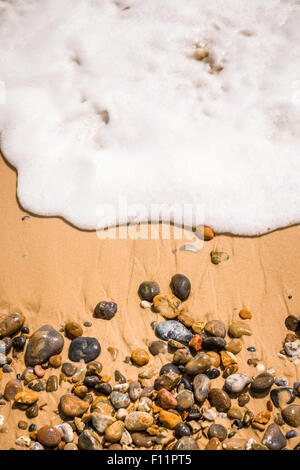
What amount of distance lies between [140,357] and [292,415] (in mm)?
1091

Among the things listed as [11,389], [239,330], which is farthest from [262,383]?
[11,389]

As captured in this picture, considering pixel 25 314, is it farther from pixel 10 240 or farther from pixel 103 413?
pixel 103 413

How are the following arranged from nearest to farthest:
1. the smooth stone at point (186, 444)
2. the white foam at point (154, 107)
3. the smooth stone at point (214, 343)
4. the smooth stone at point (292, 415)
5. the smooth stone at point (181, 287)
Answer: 1. the smooth stone at point (186, 444)
2. the smooth stone at point (292, 415)
3. the smooth stone at point (214, 343)
4. the smooth stone at point (181, 287)
5. the white foam at point (154, 107)

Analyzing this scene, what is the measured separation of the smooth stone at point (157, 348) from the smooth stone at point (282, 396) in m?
0.81

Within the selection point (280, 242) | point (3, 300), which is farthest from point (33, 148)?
point (280, 242)

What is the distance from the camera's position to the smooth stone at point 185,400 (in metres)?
2.39

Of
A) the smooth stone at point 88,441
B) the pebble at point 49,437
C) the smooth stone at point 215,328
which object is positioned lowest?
the pebble at point 49,437

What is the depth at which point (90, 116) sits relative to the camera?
3.97m

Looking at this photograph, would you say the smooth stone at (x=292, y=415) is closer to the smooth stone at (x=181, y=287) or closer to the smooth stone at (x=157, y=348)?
the smooth stone at (x=157, y=348)

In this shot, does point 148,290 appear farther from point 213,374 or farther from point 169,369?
point 213,374

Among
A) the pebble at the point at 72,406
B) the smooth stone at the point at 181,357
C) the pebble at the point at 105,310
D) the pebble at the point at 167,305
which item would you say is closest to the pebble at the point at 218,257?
the pebble at the point at 167,305

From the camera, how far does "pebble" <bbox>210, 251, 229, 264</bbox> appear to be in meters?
3.00

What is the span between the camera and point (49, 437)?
227 cm

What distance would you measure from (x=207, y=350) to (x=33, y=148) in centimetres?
266
